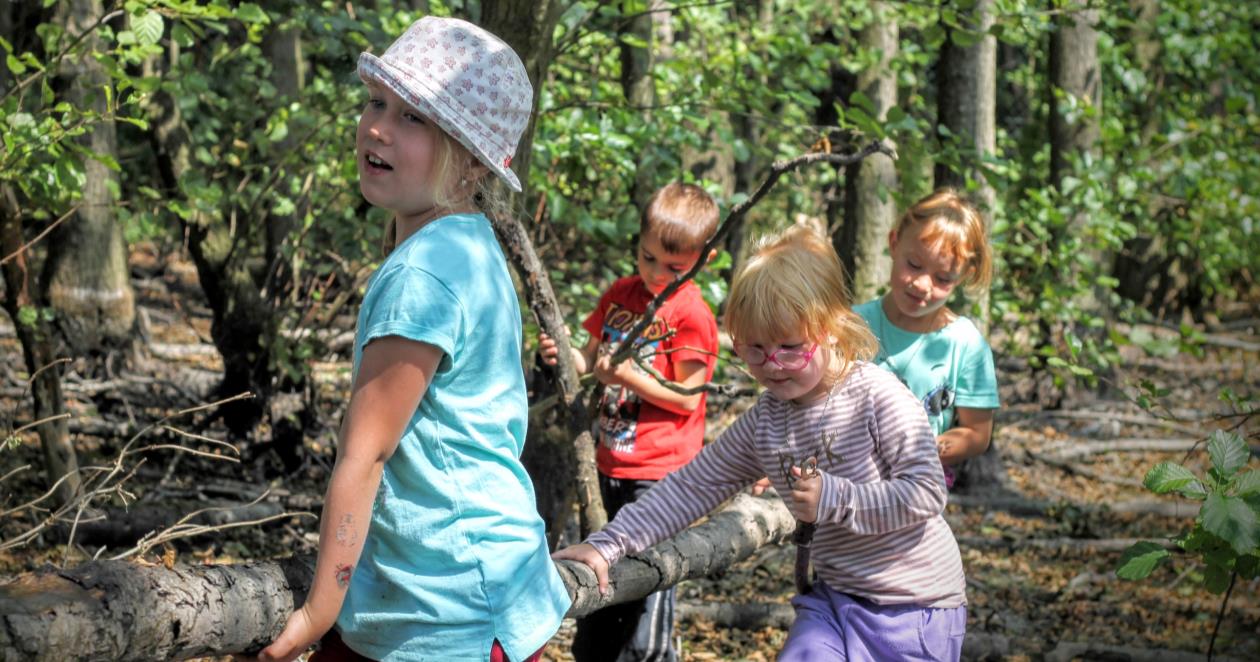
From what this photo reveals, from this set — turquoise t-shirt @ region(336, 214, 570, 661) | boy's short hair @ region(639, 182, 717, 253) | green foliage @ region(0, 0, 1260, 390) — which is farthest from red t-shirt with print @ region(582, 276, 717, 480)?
turquoise t-shirt @ region(336, 214, 570, 661)

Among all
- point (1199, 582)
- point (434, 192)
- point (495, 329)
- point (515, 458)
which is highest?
point (434, 192)

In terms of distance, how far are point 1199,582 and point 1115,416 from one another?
2.90 meters

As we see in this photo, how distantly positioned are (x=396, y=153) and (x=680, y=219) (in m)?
2.14

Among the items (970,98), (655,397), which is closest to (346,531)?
(655,397)

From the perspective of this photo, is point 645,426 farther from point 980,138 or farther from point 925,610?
point 980,138

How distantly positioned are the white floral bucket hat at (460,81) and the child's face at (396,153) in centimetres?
4

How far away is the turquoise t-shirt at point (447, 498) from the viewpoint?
79.3 inches

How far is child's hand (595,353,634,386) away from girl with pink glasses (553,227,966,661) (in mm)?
863

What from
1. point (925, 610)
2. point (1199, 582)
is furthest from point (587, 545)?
point (1199, 582)

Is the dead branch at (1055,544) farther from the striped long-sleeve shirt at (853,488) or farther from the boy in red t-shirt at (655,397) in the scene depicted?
the striped long-sleeve shirt at (853,488)

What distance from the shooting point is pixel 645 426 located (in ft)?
13.8

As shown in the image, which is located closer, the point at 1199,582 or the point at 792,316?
the point at 792,316

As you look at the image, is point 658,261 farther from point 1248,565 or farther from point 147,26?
point 1248,565

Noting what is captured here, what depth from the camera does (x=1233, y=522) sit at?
259cm
